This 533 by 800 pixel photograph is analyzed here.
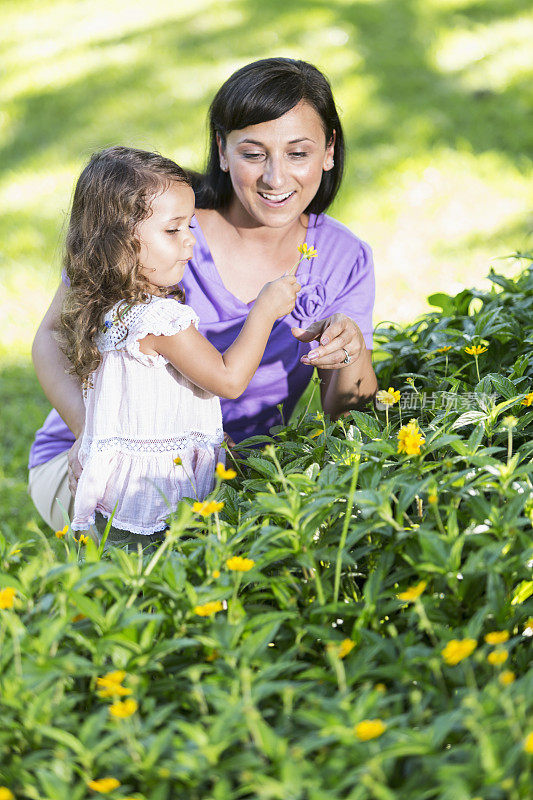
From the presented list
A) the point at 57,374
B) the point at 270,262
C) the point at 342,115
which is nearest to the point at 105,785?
the point at 57,374

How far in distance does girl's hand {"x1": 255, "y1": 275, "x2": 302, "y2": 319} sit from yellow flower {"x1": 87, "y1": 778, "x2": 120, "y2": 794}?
125cm

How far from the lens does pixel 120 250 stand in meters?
2.12

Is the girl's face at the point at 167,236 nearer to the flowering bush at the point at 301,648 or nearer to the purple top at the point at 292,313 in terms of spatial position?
the purple top at the point at 292,313

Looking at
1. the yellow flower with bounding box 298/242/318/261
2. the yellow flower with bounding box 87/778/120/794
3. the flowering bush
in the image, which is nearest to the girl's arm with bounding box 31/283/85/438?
the yellow flower with bounding box 298/242/318/261

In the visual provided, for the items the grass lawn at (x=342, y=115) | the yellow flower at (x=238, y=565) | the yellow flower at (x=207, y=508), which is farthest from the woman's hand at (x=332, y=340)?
the grass lawn at (x=342, y=115)

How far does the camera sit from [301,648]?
1.36m

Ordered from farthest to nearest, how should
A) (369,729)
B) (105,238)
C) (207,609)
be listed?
(105,238), (207,609), (369,729)

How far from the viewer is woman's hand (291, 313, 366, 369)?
2.25 metres

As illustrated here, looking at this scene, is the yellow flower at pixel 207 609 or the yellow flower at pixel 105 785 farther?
the yellow flower at pixel 207 609

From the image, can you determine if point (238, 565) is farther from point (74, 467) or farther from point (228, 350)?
point (74, 467)

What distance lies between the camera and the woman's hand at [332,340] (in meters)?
2.25

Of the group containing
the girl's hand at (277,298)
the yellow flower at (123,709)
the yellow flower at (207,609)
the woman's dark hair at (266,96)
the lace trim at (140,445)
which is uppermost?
the woman's dark hair at (266,96)

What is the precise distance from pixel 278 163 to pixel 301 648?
1397 mm

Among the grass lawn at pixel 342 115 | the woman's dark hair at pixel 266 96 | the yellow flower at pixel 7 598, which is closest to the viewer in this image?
the yellow flower at pixel 7 598
